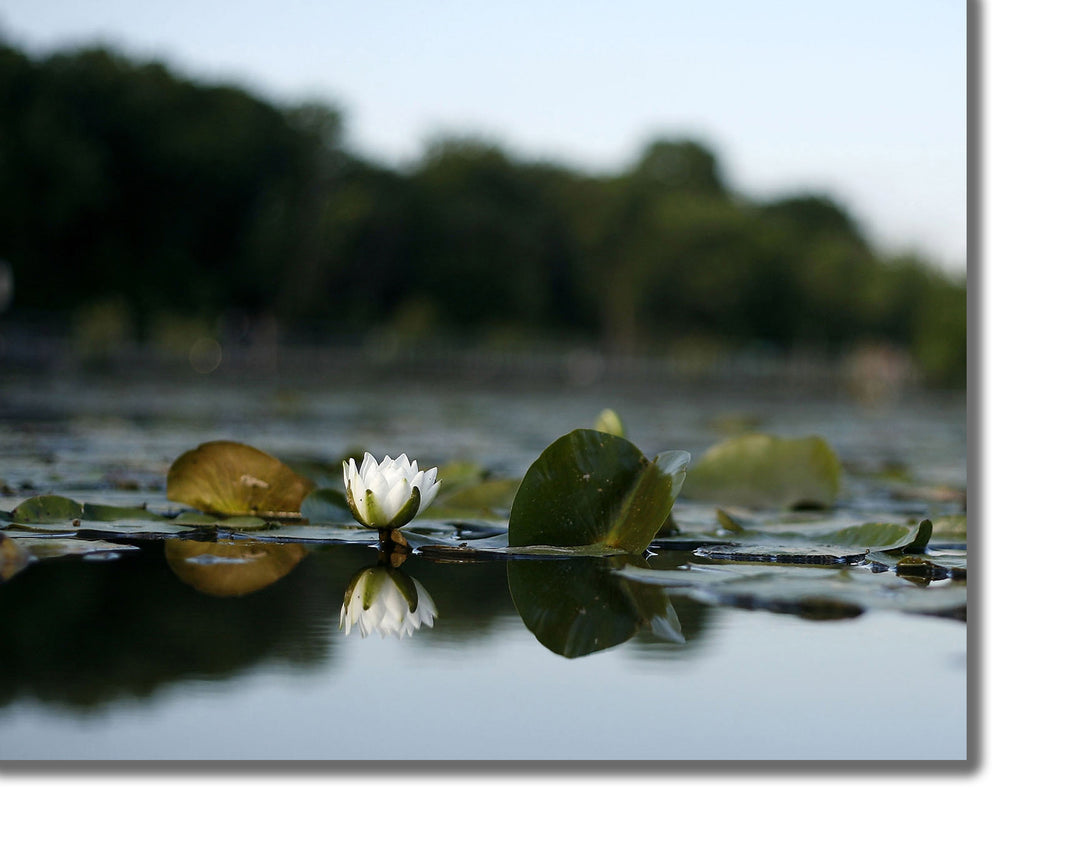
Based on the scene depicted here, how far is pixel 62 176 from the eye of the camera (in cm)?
1592

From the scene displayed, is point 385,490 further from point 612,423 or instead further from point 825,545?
point 825,545

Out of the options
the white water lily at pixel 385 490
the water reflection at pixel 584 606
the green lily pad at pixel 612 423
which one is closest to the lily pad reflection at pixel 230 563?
the white water lily at pixel 385 490

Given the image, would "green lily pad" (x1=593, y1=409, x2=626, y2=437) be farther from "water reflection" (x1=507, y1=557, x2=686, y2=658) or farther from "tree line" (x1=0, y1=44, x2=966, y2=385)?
"tree line" (x1=0, y1=44, x2=966, y2=385)

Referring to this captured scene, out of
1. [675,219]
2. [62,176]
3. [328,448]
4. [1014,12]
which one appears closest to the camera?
[1014,12]

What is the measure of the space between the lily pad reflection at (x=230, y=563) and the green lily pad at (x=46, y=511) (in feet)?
0.62

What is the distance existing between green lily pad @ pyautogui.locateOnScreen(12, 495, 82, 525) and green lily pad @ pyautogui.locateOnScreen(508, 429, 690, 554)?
0.62m

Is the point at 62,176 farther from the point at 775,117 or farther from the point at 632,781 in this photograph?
the point at 632,781

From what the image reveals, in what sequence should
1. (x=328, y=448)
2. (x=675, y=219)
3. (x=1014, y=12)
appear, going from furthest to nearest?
(x=675, y=219), (x=328, y=448), (x=1014, y=12)

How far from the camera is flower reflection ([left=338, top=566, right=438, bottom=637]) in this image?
100 centimetres

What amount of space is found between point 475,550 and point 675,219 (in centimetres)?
2701

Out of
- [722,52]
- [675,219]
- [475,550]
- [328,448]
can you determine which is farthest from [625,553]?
[675,219]

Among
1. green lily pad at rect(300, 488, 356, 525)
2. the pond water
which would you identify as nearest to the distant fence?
green lily pad at rect(300, 488, 356, 525)

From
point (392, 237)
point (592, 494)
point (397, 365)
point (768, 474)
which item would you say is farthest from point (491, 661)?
point (392, 237)
